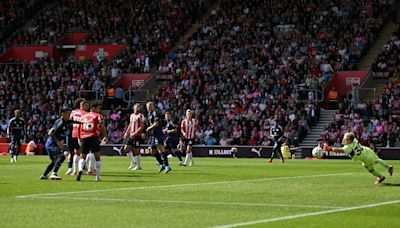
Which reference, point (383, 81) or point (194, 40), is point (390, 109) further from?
point (194, 40)

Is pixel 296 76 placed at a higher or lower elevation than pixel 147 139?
higher

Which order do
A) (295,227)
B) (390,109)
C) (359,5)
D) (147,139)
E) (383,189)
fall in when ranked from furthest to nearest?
(359,5), (147,139), (390,109), (383,189), (295,227)

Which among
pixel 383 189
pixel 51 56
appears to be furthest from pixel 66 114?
pixel 51 56

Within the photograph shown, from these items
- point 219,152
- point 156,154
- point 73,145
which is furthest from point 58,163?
point 219,152

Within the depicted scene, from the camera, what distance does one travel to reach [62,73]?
194ft

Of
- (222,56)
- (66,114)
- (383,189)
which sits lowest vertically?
(383,189)

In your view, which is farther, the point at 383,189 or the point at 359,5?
the point at 359,5

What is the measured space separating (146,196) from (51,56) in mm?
47176

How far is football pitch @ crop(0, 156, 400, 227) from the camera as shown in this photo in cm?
1397

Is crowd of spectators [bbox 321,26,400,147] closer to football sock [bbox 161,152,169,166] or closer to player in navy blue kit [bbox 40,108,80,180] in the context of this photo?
football sock [bbox 161,152,169,166]

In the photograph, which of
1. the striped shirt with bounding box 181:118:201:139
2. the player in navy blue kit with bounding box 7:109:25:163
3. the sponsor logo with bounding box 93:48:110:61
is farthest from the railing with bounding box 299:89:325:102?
the sponsor logo with bounding box 93:48:110:61

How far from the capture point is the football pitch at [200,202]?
45.8 feet

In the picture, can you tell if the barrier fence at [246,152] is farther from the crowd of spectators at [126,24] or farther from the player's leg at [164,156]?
the player's leg at [164,156]

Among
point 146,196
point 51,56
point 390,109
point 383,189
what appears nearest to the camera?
point 146,196
